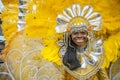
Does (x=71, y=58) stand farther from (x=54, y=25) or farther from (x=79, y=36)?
(x=54, y=25)

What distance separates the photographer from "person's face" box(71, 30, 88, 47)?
2668 mm

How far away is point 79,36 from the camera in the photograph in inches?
105

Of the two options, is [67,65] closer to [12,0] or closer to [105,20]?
[105,20]

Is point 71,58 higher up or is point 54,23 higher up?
point 54,23

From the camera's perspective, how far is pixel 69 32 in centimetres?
Answer: 269

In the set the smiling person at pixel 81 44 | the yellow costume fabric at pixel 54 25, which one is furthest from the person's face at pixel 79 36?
the yellow costume fabric at pixel 54 25

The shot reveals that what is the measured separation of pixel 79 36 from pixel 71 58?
16cm

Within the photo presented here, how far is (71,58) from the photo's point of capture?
105 inches

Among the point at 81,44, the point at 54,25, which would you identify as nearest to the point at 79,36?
the point at 81,44

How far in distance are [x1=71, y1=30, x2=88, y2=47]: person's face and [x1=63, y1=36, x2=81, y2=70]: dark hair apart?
0.04 m

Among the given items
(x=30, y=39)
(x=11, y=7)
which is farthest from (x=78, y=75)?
(x=11, y=7)

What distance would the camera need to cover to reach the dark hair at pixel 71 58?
2.68 meters

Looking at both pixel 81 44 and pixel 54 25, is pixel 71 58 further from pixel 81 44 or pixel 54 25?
pixel 54 25

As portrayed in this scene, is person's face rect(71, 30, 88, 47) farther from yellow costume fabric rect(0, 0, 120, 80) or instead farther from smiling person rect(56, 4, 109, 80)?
yellow costume fabric rect(0, 0, 120, 80)
